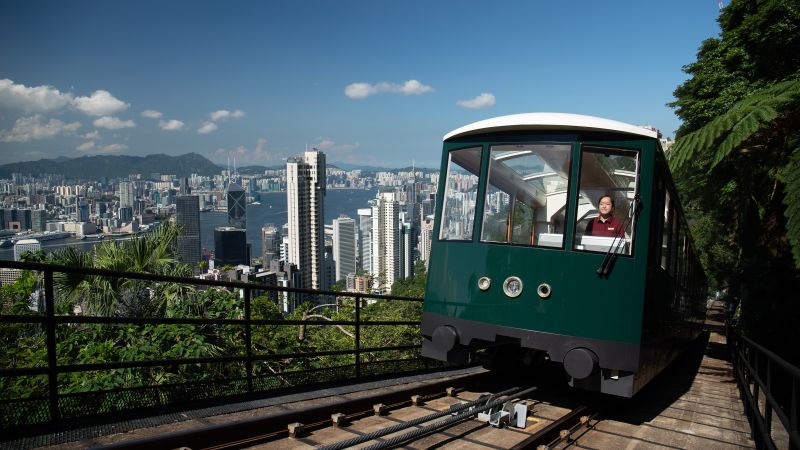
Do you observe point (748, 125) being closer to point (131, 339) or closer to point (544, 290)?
point (544, 290)

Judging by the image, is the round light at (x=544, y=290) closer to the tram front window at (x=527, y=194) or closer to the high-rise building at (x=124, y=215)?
the tram front window at (x=527, y=194)

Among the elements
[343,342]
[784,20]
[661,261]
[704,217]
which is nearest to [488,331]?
[661,261]

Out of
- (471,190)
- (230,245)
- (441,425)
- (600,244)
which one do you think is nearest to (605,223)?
(600,244)

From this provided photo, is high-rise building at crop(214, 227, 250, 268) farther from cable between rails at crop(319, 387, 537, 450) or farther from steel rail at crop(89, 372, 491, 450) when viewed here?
steel rail at crop(89, 372, 491, 450)

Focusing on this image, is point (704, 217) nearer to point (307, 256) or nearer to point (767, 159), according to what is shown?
point (767, 159)

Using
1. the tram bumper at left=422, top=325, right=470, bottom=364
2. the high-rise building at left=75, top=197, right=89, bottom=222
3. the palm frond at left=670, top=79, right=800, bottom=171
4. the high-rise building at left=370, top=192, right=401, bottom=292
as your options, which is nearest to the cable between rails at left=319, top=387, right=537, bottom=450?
the tram bumper at left=422, top=325, right=470, bottom=364

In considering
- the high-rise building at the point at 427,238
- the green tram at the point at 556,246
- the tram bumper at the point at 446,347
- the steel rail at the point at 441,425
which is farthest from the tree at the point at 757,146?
the tram bumper at the point at 446,347
